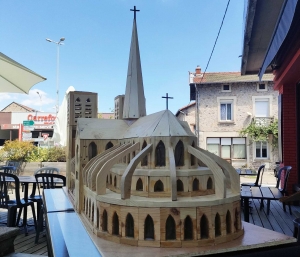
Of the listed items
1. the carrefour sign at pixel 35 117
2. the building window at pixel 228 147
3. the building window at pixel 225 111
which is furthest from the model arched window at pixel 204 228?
the carrefour sign at pixel 35 117

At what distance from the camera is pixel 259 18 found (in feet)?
14.3

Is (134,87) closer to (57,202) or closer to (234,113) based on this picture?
(57,202)

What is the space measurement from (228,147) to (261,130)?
2262 mm

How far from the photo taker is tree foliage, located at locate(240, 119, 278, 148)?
17.7m

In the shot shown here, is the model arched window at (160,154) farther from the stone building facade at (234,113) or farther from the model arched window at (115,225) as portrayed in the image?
the stone building facade at (234,113)

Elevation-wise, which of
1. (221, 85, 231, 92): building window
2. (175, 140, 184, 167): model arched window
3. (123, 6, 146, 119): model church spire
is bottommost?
(175, 140, 184, 167): model arched window

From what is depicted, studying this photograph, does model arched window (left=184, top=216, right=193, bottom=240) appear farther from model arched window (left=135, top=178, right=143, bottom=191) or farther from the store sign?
the store sign

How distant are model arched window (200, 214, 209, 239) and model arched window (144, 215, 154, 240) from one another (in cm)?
27

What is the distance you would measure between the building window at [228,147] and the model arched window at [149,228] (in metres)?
17.4

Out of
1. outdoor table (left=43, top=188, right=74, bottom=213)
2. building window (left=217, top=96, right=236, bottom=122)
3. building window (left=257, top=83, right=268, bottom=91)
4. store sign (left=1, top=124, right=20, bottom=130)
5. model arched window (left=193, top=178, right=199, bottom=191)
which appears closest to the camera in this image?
model arched window (left=193, top=178, right=199, bottom=191)

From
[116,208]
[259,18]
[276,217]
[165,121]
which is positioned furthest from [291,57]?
[116,208]

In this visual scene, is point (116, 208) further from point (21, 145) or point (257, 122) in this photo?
point (257, 122)

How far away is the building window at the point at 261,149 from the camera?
18281 mm

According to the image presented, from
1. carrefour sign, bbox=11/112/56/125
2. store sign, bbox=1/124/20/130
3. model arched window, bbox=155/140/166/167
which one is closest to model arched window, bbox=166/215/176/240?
model arched window, bbox=155/140/166/167
